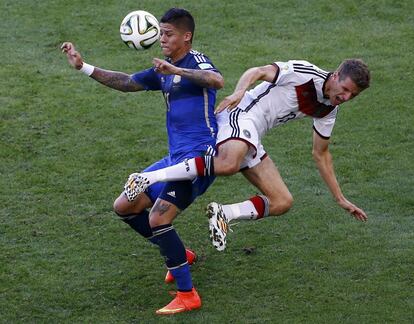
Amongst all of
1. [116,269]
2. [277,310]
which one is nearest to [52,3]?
[116,269]

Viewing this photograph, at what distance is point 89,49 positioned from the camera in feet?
48.1

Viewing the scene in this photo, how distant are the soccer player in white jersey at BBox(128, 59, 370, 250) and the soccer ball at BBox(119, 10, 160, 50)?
90cm

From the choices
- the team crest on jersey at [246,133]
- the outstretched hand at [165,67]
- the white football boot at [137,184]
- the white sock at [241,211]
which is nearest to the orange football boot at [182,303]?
the white sock at [241,211]

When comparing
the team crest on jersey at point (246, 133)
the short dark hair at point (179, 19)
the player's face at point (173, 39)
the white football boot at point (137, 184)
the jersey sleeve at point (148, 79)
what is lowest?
the white football boot at point (137, 184)

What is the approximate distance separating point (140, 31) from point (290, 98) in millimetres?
1407

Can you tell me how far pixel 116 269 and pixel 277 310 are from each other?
63.7 inches

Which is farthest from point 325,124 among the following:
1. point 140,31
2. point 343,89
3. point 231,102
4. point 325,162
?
point 140,31

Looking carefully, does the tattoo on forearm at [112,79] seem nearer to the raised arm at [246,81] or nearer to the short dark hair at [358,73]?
the raised arm at [246,81]

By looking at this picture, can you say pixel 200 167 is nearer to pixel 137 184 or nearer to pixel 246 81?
pixel 137 184

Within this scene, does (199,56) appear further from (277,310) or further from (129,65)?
(129,65)

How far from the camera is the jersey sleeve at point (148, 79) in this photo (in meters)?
8.85

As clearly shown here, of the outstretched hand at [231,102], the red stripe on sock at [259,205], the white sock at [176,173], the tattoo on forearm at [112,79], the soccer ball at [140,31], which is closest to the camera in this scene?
the outstretched hand at [231,102]

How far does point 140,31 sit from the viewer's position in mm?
8875

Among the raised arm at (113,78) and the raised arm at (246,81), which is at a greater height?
the raised arm at (113,78)
